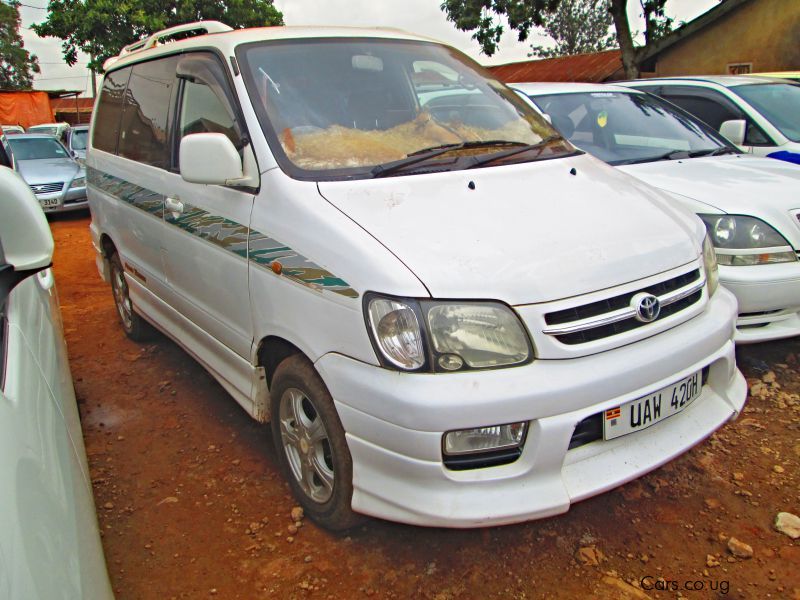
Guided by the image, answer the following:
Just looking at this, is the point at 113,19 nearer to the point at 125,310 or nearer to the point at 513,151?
the point at 125,310

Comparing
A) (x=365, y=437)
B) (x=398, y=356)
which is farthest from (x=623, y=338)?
(x=365, y=437)

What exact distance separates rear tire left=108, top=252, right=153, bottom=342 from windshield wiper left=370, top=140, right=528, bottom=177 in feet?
8.56

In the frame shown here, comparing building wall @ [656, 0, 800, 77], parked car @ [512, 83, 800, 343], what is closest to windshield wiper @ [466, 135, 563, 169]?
parked car @ [512, 83, 800, 343]

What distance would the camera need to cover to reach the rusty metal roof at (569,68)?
18.6 m

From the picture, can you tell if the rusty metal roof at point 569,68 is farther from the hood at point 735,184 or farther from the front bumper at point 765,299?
the front bumper at point 765,299

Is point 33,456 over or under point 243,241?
under

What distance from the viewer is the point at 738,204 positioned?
11.9 ft

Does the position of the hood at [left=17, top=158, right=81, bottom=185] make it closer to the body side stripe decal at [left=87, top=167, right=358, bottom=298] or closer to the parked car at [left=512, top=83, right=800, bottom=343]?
the body side stripe decal at [left=87, top=167, right=358, bottom=298]

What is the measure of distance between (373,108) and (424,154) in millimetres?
395

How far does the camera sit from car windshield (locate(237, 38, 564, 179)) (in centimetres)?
261

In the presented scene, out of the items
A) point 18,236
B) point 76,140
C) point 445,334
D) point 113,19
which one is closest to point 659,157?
point 445,334

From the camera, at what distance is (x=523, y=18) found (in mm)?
16188

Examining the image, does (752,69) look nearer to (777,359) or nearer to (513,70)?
(513,70)

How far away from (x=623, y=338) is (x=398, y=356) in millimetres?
755
